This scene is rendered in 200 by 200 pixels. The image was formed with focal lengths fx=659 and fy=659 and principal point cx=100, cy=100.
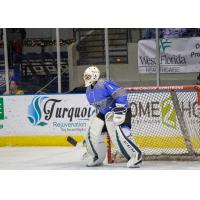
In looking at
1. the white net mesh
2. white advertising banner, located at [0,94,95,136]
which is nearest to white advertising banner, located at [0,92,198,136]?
white advertising banner, located at [0,94,95,136]

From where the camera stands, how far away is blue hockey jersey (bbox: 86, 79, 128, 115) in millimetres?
7508

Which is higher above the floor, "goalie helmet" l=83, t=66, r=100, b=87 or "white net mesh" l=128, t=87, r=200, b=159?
"goalie helmet" l=83, t=66, r=100, b=87

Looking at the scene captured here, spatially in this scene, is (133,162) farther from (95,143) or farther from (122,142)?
(95,143)

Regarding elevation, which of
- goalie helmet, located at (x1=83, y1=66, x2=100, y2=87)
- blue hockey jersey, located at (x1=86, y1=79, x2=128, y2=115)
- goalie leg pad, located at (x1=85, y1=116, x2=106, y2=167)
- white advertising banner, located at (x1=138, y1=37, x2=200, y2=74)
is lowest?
goalie leg pad, located at (x1=85, y1=116, x2=106, y2=167)

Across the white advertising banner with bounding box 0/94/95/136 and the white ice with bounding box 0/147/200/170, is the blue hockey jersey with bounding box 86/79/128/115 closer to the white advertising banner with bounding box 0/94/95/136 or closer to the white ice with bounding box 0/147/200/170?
the white ice with bounding box 0/147/200/170

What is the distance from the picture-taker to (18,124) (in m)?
10.7

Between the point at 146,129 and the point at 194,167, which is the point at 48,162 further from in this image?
the point at 194,167

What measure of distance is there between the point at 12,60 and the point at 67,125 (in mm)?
1801

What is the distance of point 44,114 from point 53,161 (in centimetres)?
192

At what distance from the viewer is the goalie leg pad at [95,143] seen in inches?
308

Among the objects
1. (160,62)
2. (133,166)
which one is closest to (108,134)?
(133,166)

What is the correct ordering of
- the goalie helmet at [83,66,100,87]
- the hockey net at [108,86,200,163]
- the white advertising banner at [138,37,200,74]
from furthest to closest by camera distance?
the white advertising banner at [138,37,200,74] < the hockey net at [108,86,200,163] < the goalie helmet at [83,66,100,87]

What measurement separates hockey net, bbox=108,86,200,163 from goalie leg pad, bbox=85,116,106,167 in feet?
1.13

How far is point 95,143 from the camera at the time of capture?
7.88 meters
